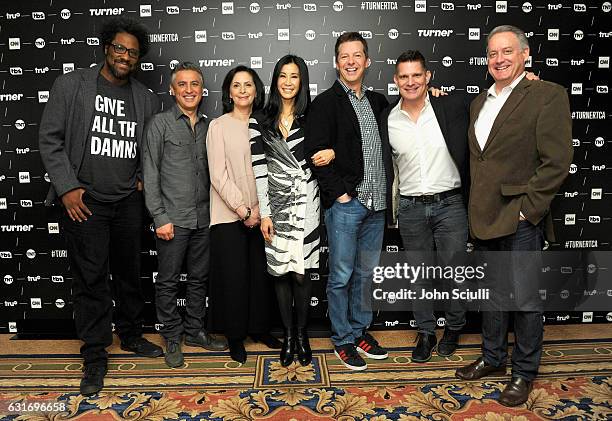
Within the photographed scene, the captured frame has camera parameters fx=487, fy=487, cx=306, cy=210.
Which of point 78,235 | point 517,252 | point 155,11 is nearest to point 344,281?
point 517,252

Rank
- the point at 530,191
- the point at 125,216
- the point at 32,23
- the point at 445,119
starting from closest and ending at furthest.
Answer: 1. the point at 530,191
2. the point at 445,119
3. the point at 125,216
4. the point at 32,23

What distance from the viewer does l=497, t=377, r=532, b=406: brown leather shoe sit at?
2320 millimetres

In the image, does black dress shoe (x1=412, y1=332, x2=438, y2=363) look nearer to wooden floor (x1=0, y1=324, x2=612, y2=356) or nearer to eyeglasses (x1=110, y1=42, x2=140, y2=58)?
wooden floor (x1=0, y1=324, x2=612, y2=356)

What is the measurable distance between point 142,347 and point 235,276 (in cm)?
75

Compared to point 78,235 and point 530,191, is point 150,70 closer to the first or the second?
point 78,235

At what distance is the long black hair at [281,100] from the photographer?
8.46 feet

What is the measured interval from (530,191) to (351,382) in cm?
131

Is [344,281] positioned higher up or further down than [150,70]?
further down

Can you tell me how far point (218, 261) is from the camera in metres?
2.79

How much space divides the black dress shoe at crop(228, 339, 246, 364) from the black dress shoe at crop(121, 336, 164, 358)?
0.44 m

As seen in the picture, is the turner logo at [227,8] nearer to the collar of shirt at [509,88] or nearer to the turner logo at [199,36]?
the turner logo at [199,36]

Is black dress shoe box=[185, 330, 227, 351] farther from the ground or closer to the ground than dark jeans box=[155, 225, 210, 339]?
closer to the ground

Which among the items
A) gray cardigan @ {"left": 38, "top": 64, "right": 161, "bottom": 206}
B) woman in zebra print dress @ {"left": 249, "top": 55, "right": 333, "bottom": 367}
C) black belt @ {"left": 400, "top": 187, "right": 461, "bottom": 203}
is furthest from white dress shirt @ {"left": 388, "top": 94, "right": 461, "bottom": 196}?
gray cardigan @ {"left": 38, "top": 64, "right": 161, "bottom": 206}

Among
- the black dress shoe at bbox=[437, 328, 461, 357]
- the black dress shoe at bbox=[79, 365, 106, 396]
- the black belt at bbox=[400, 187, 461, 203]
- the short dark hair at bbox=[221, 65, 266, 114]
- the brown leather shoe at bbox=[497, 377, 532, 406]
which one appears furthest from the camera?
the black dress shoe at bbox=[437, 328, 461, 357]
